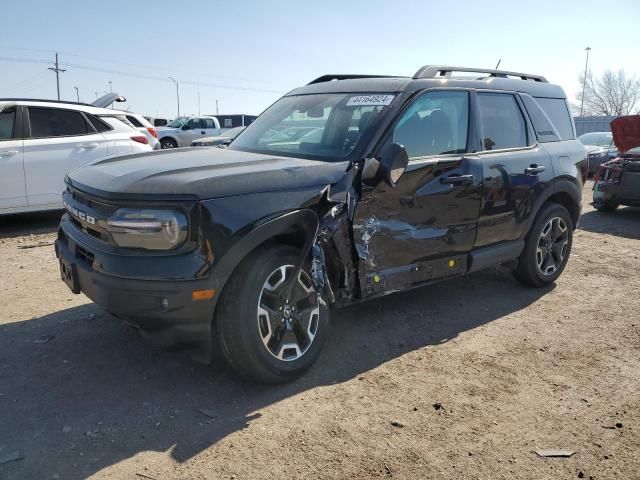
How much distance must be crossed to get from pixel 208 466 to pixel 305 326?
1.11m

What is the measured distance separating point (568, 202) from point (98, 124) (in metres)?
6.35

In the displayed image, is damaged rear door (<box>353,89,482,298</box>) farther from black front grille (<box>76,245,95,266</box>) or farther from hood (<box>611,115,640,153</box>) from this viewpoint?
hood (<box>611,115,640,153</box>)

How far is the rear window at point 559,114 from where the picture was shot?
213 inches

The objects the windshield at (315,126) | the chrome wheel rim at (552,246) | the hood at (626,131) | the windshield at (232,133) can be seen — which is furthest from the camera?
the hood at (626,131)

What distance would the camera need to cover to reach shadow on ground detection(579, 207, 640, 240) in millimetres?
8727

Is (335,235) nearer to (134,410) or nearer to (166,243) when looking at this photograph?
(166,243)

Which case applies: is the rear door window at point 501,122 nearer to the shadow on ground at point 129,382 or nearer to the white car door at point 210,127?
the shadow on ground at point 129,382

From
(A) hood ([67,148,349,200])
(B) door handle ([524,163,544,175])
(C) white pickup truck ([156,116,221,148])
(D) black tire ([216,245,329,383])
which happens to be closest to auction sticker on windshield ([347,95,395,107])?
(A) hood ([67,148,349,200])

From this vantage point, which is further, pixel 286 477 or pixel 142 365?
pixel 142 365

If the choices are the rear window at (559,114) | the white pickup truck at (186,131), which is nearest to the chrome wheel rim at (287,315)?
the rear window at (559,114)

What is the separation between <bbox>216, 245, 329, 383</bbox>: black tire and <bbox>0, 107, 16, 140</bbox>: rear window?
564 centimetres

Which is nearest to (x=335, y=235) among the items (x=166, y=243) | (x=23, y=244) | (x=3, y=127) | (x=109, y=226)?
(x=166, y=243)

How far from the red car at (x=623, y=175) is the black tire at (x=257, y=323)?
27.3 ft

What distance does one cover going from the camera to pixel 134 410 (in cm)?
311
